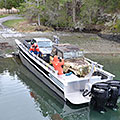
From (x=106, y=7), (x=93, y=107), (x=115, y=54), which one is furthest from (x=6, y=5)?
(x=93, y=107)

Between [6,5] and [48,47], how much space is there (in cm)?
4288

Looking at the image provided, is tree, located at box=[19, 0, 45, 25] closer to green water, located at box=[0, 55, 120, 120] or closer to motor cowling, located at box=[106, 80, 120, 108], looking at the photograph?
green water, located at box=[0, 55, 120, 120]

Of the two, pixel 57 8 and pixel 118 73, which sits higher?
pixel 57 8

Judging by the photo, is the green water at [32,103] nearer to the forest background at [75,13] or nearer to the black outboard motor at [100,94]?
the black outboard motor at [100,94]

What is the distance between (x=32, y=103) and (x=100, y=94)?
142 inches

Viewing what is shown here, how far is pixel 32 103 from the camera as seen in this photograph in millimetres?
9875

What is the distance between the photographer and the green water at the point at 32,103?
882 centimetres

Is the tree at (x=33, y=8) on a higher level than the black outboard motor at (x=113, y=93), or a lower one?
higher

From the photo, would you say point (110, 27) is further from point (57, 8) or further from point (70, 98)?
point (70, 98)

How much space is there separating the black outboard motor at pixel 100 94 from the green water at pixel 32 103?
1.91 feet

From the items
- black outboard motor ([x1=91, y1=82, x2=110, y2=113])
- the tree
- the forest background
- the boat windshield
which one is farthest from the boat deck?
the tree

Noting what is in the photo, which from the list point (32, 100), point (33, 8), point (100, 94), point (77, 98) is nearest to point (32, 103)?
point (32, 100)

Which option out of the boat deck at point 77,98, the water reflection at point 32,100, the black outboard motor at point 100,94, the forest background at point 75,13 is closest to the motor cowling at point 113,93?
the black outboard motor at point 100,94

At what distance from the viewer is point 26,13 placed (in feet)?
109
